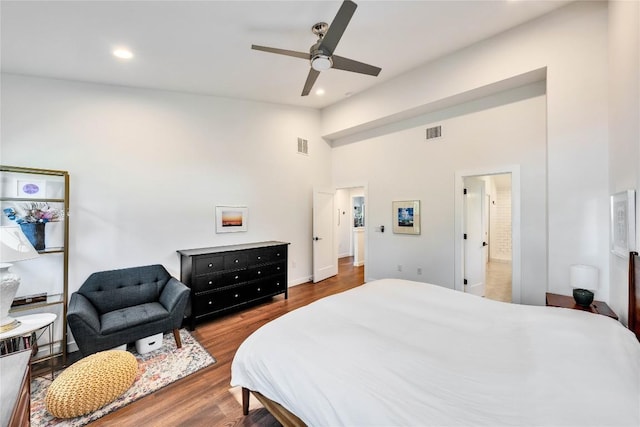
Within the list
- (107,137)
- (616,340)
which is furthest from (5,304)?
(616,340)

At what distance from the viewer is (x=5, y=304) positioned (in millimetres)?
2068

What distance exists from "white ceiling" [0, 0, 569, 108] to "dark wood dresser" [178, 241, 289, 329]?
237cm

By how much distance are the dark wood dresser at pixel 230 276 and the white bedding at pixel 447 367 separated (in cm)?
196

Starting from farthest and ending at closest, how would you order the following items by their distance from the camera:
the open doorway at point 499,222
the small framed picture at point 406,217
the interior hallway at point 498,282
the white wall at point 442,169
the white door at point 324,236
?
1. the open doorway at point 499,222
2. the white door at point 324,236
3. the small framed picture at point 406,217
4. the interior hallway at point 498,282
5. the white wall at point 442,169

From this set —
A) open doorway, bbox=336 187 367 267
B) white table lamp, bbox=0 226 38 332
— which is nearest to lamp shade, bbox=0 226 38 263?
white table lamp, bbox=0 226 38 332

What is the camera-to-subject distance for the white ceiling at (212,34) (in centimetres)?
226

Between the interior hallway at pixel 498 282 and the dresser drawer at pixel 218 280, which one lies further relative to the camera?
the interior hallway at pixel 498 282

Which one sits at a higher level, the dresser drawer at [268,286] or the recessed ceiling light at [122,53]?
the recessed ceiling light at [122,53]

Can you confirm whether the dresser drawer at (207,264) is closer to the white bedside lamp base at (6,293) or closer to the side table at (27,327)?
the side table at (27,327)

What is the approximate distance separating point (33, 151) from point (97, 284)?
1.61 meters

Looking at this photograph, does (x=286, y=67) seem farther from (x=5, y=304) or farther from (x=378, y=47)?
(x=5, y=304)

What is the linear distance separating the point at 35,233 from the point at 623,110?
5.55m

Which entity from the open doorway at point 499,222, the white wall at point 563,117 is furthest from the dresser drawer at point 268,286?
the open doorway at point 499,222

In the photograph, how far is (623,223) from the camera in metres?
2.09
